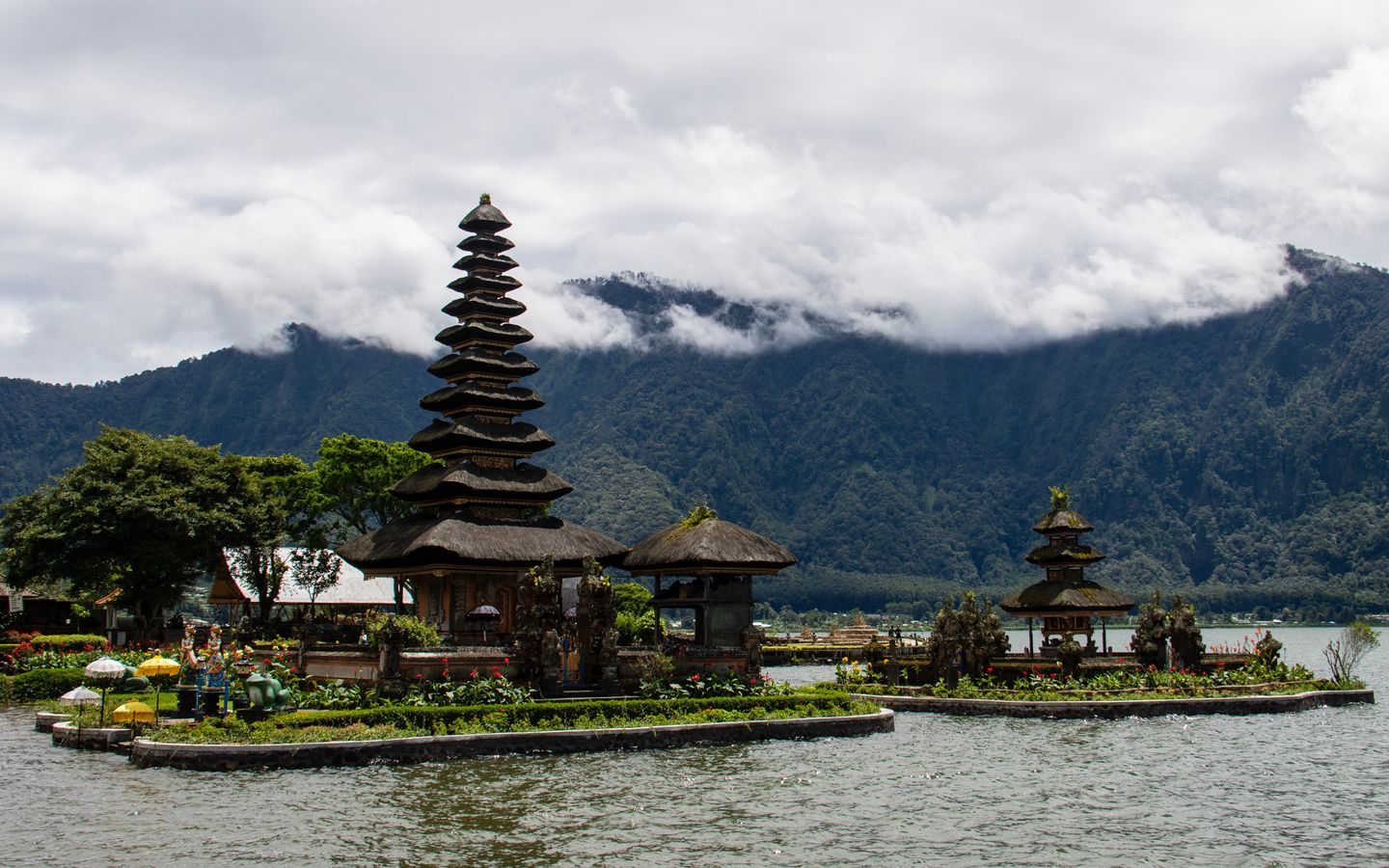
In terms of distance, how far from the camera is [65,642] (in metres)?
59.2

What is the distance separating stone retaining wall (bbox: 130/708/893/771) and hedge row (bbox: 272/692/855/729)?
39.1 inches

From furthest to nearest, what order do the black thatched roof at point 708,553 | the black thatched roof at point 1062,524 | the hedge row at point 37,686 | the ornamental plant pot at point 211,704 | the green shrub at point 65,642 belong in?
the black thatched roof at point 1062,524 → the green shrub at point 65,642 → the hedge row at point 37,686 → the black thatched roof at point 708,553 → the ornamental plant pot at point 211,704

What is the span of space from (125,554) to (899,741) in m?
39.2

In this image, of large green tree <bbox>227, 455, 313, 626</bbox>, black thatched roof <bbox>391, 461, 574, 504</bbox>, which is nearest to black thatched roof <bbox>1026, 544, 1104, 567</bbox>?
black thatched roof <bbox>391, 461, 574, 504</bbox>

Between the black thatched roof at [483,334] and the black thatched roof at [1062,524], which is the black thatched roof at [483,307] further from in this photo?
the black thatched roof at [1062,524]

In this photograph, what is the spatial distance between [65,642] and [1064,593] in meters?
45.3

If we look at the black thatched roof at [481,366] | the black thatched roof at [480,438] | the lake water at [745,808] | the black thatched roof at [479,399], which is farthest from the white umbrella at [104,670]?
the black thatched roof at [481,366]

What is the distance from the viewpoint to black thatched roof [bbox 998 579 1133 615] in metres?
57.6

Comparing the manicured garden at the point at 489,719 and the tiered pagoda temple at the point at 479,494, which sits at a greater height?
the tiered pagoda temple at the point at 479,494

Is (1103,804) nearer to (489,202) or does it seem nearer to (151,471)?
(489,202)

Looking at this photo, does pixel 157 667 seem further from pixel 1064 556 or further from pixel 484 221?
pixel 1064 556

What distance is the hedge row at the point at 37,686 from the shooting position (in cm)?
4947

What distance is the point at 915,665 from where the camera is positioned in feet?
170

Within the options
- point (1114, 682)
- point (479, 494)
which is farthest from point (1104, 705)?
point (479, 494)
